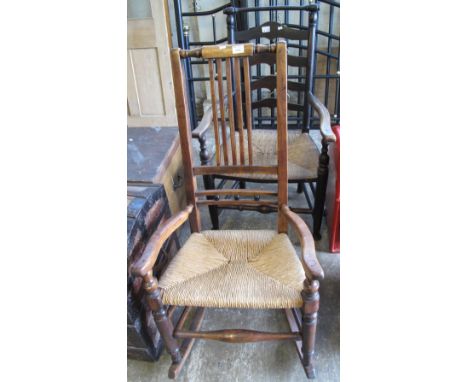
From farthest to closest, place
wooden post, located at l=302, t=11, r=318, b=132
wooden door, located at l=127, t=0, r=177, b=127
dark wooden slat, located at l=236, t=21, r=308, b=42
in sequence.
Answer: wooden door, located at l=127, t=0, r=177, b=127
dark wooden slat, located at l=236, t=21, r=308, b=42
wooden post, located at l=302, t=11, r=318, b=132

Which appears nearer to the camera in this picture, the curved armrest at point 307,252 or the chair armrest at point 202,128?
the curved armrest at point 307,252

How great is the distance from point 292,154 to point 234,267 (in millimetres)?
828

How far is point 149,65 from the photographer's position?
2645 millimetres

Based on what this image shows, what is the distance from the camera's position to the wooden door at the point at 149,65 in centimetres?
251

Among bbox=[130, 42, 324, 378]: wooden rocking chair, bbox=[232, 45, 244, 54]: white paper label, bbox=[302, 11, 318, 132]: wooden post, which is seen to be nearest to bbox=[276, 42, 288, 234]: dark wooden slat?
bbox=[130, 42, 324, 378]: wooden rocking chair

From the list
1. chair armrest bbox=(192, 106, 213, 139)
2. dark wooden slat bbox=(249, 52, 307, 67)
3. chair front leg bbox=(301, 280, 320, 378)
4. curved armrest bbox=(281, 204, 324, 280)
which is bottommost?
chair front leg bbox=(301, 280, 320, 378)

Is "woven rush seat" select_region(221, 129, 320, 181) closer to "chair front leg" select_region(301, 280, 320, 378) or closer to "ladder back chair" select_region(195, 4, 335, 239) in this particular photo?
"ladder back chair" select_region(195, 4, 335, 239)

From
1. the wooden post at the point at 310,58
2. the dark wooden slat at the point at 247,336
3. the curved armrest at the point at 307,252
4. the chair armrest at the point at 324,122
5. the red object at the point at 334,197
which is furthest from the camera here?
the wooden post at the point at 310,58

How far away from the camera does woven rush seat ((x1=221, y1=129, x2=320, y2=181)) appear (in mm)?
1600

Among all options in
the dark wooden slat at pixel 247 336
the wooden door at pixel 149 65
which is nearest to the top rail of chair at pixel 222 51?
the dark wooden slat at pixel 247 336

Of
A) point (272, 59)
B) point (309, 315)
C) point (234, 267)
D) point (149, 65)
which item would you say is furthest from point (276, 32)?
point (309, 315)

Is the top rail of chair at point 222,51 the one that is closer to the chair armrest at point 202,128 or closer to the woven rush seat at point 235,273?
the chair armrest at point 202,128

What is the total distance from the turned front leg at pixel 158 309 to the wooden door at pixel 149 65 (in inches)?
81.3

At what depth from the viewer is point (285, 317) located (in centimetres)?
145
